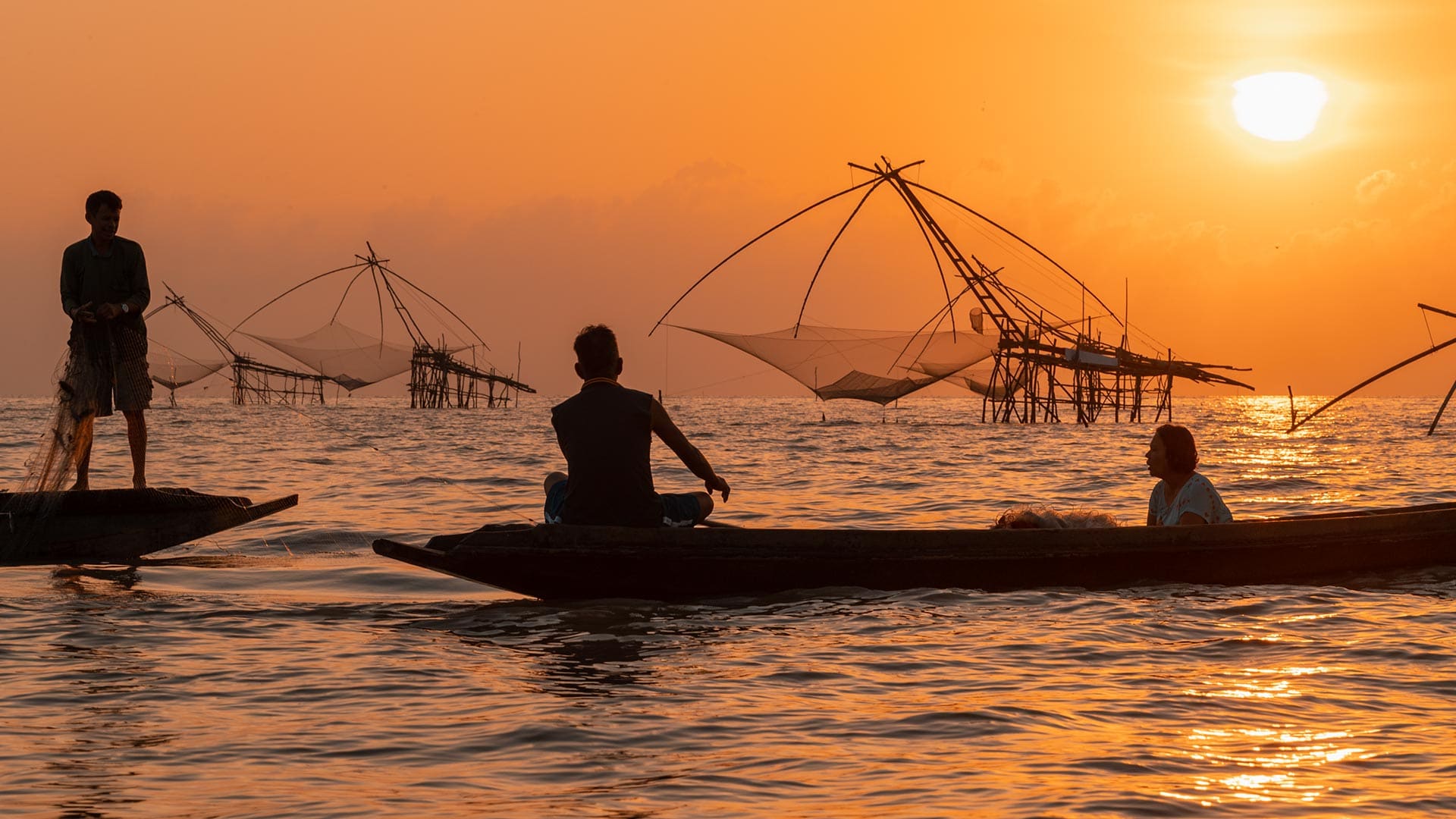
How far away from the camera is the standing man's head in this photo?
662cm

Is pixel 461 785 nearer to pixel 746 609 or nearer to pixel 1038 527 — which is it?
pixel 746 609

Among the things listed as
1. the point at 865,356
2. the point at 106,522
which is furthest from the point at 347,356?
the point at 106,522

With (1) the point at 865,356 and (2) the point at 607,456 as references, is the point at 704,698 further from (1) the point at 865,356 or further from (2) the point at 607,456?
(1) the point at 865,356

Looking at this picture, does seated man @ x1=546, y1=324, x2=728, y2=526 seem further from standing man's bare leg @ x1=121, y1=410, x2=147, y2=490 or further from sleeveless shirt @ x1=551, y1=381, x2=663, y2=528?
standing man's bare leg @ x1=121, y1=410, x2=147, y2=490

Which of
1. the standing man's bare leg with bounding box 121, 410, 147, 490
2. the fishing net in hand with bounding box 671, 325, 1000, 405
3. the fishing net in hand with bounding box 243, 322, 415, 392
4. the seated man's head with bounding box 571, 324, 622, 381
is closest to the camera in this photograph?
the seated man's head with bounding box 571, 324, 622, 381

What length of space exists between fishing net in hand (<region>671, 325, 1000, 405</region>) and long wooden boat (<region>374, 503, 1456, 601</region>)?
2272 cm

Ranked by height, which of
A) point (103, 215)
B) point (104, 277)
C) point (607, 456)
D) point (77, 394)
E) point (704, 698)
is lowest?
point (704, 698)

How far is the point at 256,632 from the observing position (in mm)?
5465

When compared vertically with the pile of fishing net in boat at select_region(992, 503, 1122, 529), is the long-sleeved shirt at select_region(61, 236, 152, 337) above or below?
above

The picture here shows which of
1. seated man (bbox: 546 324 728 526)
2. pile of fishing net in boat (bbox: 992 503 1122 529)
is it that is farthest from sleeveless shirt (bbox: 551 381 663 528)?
pile of fishing net in boat (bbox: 992 503 1122 529)

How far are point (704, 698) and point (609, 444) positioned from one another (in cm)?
169

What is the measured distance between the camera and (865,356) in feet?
114

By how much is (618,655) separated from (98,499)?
3.47 meters

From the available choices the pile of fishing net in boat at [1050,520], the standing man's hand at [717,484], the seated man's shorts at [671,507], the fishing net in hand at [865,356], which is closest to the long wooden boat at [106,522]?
the seated man's shorts at [671,507]
